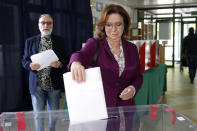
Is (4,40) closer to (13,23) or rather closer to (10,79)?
(13,23)

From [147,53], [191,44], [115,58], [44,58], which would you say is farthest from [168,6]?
[115,58]

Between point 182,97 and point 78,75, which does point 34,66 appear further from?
point 182,97

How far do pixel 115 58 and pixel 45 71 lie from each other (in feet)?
4.36

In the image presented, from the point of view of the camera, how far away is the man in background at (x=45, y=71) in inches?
109

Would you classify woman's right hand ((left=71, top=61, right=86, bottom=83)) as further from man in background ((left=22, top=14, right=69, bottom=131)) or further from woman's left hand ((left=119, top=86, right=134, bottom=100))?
man in background ((left=22, top=14, right=69, bottom=131))

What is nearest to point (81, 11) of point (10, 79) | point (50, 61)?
point (10, 79)

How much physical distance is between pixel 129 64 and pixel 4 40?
3.47 meters

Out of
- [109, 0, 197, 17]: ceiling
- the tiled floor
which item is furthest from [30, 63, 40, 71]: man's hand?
[109, 0, 197, 17]: ceiling

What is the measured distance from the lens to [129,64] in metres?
1.66

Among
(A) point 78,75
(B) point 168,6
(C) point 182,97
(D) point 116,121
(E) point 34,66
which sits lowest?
(C) point 182,97

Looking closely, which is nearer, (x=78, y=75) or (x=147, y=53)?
(x=78, y=75)

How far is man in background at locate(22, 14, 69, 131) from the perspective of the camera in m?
2.77

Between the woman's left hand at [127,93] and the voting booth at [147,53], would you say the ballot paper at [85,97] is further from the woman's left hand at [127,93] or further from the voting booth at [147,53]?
the voting booth at [147,53]

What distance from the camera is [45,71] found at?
9.18 ft
